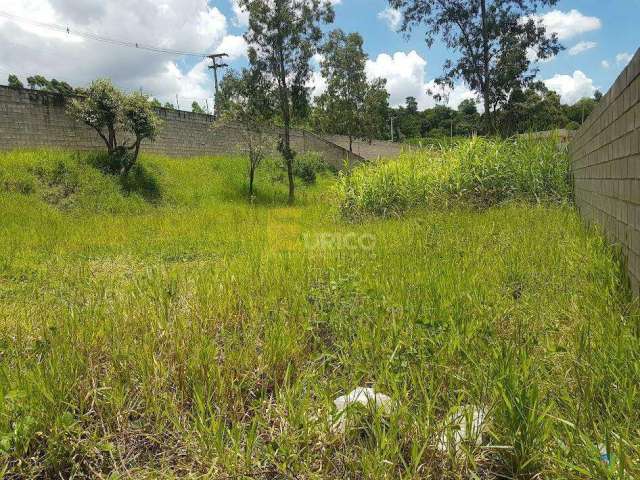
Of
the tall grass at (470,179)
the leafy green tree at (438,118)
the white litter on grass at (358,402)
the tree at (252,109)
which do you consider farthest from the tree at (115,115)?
the leafy green tree at (438,118)

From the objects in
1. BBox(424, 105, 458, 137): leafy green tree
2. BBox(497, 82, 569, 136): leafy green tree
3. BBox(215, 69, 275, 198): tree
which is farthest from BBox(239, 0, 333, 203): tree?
BBox(424, 105, 458, 137): leafy green tree

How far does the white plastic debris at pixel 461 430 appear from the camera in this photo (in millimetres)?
1392

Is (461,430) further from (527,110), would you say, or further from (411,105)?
(411,105)

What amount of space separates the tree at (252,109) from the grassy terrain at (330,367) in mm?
12364

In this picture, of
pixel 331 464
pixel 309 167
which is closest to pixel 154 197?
pixel 309 167

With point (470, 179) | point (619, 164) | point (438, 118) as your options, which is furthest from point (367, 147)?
point (438, 118)

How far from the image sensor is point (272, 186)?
17.7 meters

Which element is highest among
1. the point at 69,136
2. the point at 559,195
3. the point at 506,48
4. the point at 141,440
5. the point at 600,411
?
the point at 506,48

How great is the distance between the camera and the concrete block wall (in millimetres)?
2393

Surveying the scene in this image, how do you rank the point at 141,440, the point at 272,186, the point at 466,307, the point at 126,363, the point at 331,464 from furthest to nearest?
the point at 272,186
the point at 466,307
the point at 126,363
the point at 141,440
the point at 331,464

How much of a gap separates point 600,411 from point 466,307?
95 cm

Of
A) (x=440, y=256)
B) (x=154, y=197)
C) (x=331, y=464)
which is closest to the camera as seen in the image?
(x=331, y=464)

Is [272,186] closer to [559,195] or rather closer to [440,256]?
[559,195]

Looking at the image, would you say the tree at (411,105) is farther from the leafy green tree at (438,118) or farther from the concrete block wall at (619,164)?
the concrete block wall at (619,164)
